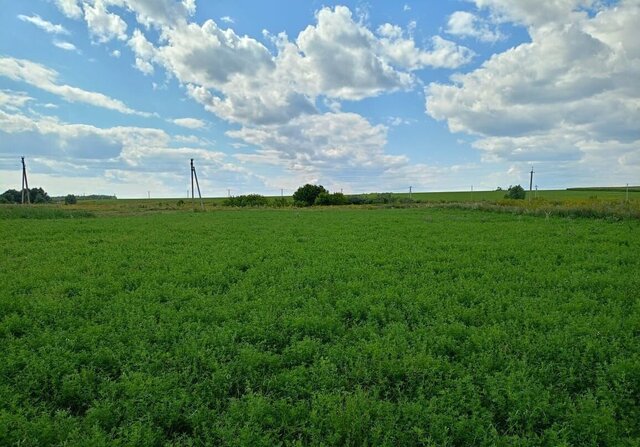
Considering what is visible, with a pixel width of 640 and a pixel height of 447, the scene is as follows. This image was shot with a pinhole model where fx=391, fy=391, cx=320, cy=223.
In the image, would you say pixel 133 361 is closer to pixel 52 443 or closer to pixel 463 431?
pixel 52 443

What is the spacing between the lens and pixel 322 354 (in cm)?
579

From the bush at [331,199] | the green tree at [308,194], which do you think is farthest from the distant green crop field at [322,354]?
the green tree at [308,194]

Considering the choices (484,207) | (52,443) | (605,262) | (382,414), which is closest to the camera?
(52,443)

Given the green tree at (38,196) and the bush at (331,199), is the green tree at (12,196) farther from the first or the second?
the bush at (331,199)

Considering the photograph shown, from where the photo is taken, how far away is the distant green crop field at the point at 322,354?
4191 mm

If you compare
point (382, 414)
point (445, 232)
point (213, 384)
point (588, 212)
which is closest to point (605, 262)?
point (445, 232)

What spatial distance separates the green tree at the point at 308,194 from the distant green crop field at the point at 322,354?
69.1 metres

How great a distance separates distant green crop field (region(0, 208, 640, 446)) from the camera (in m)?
4.19

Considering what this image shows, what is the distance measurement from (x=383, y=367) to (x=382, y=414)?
965 mm

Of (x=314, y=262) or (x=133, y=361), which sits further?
(x=314, y=262)

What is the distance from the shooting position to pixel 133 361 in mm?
5480

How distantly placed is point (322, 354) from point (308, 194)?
7529 centimetres

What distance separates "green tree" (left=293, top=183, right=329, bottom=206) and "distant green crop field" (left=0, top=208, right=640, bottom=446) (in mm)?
69101

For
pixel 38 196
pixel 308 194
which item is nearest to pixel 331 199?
pixel 308 194
